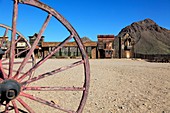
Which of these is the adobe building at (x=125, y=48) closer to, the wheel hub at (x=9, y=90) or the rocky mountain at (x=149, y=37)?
the wheel hub at (x=9, y=90)

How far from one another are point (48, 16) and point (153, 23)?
166 meters

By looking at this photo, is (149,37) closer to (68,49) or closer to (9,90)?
(68,49)

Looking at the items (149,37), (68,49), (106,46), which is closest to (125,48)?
(106,46)

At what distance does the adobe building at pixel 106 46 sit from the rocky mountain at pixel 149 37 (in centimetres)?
5898

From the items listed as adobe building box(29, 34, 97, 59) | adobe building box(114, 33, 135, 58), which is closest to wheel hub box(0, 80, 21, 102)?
adobe building box(29, 34, 97, 59)

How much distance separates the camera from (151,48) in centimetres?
11138

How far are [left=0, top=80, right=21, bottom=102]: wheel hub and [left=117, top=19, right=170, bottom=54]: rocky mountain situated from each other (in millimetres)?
104156

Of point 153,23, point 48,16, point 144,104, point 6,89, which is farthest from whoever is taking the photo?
point 153,23

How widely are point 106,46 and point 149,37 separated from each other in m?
88.0

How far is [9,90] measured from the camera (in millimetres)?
2914

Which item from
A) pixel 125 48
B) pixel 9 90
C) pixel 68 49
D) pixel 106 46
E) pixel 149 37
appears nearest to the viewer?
pixel 9 90

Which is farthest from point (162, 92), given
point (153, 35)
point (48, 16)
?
point (153, 35)

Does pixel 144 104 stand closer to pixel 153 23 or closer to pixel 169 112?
pixel 169 112

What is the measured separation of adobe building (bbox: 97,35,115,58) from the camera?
46875 mm
